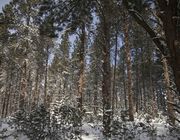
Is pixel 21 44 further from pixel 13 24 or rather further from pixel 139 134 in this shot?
pixel 139 134

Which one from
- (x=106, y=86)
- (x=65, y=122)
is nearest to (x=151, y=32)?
(x=106, y=86)

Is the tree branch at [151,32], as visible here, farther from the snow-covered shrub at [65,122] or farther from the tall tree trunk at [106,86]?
the tall tree trunk at [106,86]

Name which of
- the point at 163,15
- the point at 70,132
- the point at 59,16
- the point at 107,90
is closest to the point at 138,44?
the point at 107,90

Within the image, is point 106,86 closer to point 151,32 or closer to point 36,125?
point 36,125

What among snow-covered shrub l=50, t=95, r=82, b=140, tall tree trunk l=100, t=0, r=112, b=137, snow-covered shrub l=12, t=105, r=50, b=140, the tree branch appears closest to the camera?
the tree branch

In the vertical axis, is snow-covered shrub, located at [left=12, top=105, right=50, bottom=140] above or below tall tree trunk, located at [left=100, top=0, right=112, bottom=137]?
below

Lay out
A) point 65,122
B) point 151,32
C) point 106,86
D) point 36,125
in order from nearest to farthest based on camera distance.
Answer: point 151,32, point 36,125, point 65,122, point 106,86

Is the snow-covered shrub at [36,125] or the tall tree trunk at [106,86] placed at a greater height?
the tall tree trunk at [106,86]

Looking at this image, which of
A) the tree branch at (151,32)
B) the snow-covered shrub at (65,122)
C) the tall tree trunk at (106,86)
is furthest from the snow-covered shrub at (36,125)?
the tree branch at (151,32)

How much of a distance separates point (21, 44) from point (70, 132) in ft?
40.0

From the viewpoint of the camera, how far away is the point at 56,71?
44500 millimetres

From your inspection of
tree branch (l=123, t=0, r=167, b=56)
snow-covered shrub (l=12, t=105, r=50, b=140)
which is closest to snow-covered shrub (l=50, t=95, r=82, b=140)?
snow-covered shrub (l=12, t=105, r=50, b=140)

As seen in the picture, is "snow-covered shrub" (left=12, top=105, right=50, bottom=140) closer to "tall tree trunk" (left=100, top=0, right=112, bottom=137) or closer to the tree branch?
"tall tree trunk" (left=100, top=0, right=112, bottom=137)

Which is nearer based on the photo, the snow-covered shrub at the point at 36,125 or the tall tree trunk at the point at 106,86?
the snow-covered shrub at the point at 36,125
